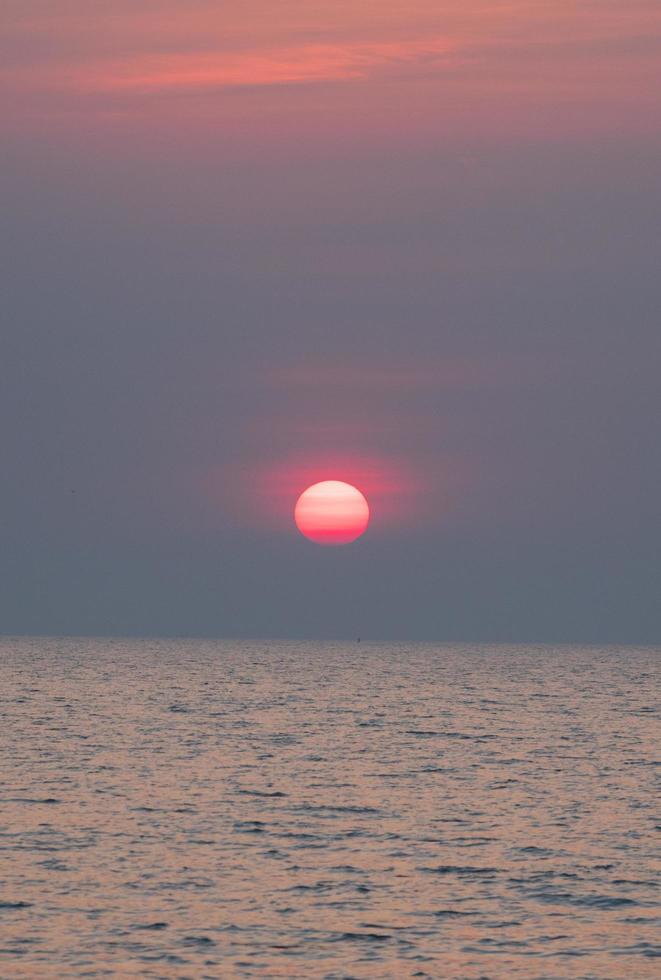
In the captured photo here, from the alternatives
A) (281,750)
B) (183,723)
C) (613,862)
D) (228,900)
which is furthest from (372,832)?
(183,723)

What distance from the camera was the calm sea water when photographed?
33562 mm

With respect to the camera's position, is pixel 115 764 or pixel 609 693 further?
pixel 609 693

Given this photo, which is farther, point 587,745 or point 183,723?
point 183,723

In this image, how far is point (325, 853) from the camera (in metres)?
45.6

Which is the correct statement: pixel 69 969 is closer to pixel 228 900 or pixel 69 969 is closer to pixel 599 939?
pixel 228 900

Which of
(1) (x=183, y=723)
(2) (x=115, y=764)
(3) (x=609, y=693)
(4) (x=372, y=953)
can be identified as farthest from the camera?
(3) (x=609, y=693)

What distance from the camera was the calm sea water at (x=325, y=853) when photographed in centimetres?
3356

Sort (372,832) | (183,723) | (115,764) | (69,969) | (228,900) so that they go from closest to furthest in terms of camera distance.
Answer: (69,969) < (228,900) < (372,832) < (115,764) < (183,723)

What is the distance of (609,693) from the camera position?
529 ft

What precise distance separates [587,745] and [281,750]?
20.4 metres

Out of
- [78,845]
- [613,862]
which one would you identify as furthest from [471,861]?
[78,845]

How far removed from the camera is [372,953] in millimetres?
33562

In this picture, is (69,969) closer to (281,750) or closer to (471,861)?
(471,861)

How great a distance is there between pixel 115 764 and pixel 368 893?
32046 millimetres
